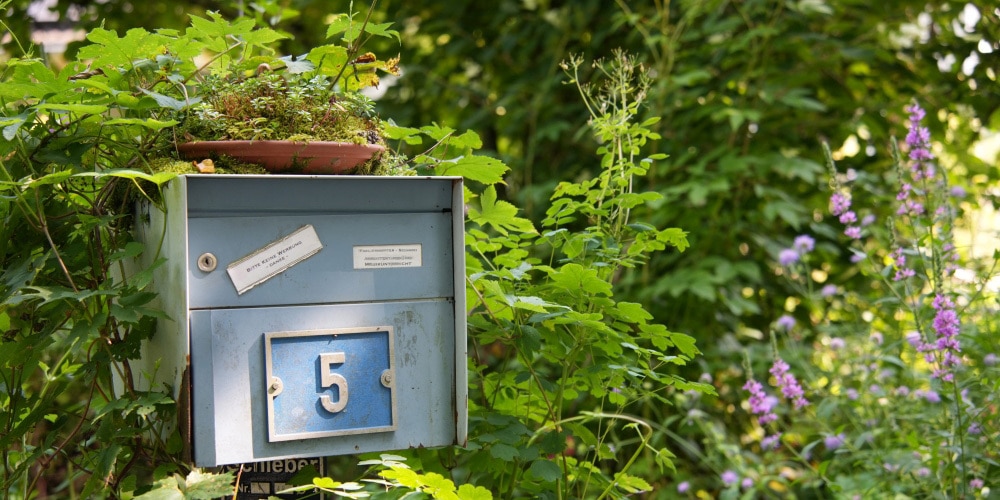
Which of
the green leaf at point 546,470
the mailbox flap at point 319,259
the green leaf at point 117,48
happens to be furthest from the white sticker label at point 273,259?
the green leaf at point 546,470

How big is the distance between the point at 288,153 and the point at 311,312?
0.73 feet

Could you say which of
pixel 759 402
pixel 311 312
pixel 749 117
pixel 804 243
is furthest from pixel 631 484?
pixel 749 117

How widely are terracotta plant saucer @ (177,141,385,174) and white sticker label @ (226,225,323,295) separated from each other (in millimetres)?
101

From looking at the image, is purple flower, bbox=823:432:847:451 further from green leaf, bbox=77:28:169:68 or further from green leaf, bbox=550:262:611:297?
green leaf, bbox=77:28:169:68

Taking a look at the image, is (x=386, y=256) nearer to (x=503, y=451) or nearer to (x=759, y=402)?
(x=503, y=451)

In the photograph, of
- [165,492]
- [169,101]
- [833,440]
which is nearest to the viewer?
[165,492]

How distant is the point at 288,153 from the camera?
52.6 inches

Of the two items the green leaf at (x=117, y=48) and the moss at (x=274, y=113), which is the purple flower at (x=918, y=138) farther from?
the green leaf at (x=117, y=48)

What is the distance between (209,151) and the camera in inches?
52.5

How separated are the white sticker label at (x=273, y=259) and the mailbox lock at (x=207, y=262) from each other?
0.02 metres

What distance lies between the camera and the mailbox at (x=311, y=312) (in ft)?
4.11

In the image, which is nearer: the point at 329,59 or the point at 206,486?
the point at 206,486

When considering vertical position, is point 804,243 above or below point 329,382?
above

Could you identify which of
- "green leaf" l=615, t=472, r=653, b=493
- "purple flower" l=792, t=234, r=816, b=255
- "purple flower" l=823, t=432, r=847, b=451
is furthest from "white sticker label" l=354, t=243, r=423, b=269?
"purple flower" l=792, t=234, r=816, b=255
